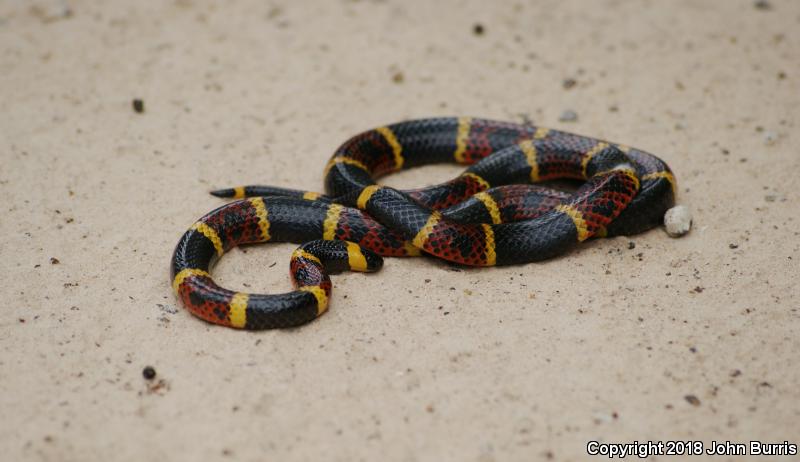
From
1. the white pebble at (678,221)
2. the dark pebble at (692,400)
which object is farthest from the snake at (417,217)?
the dark pebble at (692,400)

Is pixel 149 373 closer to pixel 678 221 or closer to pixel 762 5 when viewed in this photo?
pixel 678 221

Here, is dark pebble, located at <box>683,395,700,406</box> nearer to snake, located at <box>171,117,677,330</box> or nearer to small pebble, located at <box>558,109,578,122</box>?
snake, located at <box>171,117,677,330</box>

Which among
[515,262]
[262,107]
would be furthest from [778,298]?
[262,107]

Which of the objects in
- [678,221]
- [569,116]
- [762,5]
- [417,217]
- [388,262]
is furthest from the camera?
[762,5]

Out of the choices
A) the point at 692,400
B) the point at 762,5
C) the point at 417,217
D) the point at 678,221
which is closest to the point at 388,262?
the point at 417,217

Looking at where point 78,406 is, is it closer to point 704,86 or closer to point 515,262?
point 515,262

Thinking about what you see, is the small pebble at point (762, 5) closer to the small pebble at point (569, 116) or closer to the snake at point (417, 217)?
the small pebble at point (569, 116)

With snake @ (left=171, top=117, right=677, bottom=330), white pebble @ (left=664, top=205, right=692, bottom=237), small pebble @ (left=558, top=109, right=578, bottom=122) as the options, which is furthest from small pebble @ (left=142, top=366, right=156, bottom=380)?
small pebble @ (left=558, top=109, right=578, bottom=122)
